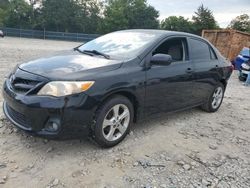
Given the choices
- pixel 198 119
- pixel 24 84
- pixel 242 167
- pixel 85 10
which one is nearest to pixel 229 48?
pixel 198 119

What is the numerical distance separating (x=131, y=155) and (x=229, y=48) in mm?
13169

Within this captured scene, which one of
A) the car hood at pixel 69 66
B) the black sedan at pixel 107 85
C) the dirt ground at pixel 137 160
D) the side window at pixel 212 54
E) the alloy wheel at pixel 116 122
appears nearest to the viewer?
the dirt ground at pixel 137 160

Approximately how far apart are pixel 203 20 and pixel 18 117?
4476 cm

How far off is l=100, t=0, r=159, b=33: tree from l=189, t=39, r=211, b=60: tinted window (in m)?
44.2

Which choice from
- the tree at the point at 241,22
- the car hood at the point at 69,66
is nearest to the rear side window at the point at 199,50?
the car hood at the point at 69,66

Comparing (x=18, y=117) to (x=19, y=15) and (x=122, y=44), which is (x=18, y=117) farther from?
(x=19, y=15)

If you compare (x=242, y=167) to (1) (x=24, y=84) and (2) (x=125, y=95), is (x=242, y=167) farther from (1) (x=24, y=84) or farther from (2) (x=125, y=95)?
(1) (x=24, y=84)

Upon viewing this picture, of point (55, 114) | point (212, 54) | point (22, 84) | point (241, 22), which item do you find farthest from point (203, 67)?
point (241, 22)

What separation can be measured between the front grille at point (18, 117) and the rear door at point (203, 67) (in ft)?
9.81

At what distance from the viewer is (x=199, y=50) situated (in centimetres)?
529

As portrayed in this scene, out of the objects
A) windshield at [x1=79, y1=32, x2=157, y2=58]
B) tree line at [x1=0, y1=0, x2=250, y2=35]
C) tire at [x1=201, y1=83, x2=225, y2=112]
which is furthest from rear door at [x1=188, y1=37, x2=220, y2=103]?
tree line at [x1=0, y1=0, x2=250, y2=35]

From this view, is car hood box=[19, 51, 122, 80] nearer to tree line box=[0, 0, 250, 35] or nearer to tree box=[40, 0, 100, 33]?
tree line box=[0, 0, 250, 35]

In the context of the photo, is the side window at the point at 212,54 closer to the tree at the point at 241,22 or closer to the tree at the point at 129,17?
the tree at the point at 241,22

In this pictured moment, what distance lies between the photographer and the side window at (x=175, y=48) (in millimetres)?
4481
